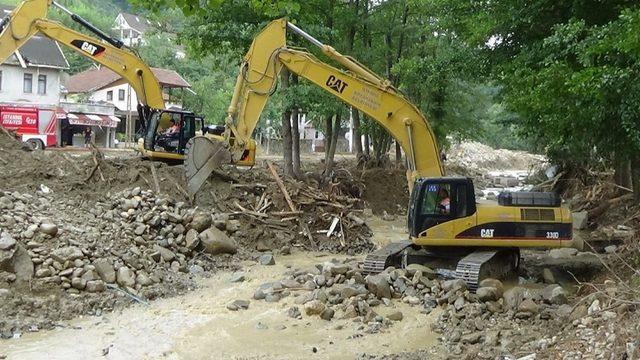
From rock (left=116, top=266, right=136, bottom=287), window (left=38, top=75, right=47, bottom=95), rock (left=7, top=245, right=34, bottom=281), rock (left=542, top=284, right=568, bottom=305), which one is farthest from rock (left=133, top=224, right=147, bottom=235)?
window (left=38, top=75, right=47, bottom=95)

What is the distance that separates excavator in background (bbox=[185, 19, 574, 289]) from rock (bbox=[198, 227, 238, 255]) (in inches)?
64.9

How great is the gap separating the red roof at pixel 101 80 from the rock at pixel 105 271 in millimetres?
37548

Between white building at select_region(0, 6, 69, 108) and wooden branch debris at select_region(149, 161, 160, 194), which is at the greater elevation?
white building at select_region(0, 6, 69, 108)

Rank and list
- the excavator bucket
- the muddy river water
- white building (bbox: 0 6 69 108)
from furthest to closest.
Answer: white building (bbox: 0 6 69 108) → the excavator bucket → the muddy river water

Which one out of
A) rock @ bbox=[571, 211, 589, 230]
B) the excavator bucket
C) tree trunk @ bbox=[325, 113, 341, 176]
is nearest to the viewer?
the excavator bucket

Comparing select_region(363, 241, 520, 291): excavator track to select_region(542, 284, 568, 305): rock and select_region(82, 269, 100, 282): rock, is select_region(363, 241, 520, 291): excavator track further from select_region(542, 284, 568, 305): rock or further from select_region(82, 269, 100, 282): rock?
select_region(82, 269, 100, 282): rock

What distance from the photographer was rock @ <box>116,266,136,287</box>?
1188cm

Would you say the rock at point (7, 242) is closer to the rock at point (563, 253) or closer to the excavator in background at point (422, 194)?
the excavator in background at point (422, 194)

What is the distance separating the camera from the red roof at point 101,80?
162ft

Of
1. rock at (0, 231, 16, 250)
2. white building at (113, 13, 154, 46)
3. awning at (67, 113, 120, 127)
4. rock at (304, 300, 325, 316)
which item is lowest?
rock at (304, 300, 325, 316)

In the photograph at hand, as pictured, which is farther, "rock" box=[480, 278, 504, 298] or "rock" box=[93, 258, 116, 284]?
"rock" box=[93, 258, 116, 284]

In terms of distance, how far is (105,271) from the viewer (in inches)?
468

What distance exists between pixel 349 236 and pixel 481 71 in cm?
519

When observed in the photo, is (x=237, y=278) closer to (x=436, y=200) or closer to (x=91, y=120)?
(x=436, y=200)
